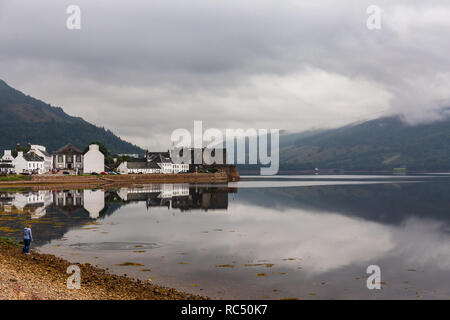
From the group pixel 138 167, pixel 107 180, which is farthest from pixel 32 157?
pixel 138 167

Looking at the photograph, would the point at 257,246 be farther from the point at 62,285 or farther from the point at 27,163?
the point at 27,163

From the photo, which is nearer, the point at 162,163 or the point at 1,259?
the point at 1,259

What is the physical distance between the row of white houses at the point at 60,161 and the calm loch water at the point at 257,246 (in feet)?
264

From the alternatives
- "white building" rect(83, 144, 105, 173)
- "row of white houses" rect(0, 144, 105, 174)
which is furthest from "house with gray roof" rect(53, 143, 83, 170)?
"white building" rect(83, 144, 105, 173)

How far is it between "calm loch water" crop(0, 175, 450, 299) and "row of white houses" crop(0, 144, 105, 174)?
80.4 m

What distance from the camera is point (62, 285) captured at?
19.2m

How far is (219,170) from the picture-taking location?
172875 millimetres

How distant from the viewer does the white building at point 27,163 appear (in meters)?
130

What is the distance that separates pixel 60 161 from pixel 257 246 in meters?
125
